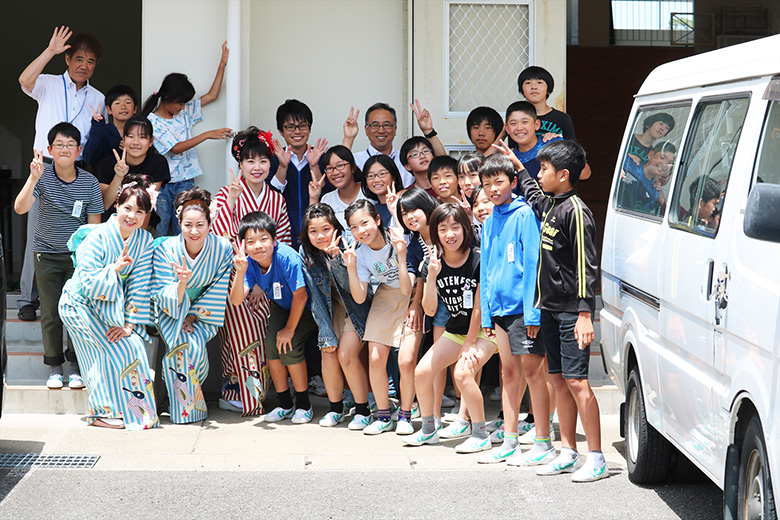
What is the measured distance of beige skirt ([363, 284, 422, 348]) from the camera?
5.55 meters

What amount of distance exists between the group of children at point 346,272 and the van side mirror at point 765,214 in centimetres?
153

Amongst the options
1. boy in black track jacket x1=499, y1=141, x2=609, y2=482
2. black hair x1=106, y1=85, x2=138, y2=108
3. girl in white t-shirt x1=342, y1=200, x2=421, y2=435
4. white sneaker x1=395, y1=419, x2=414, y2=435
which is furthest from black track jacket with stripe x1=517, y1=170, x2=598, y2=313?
black hair x1=106, y1=85, x2=138, y2=108

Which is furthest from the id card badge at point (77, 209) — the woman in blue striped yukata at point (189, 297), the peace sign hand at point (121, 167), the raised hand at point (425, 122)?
the raised hand at point (425, 122)

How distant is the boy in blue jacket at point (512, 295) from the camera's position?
472 cm

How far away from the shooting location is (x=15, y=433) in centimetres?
541

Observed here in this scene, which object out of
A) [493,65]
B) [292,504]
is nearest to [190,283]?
[292,504]

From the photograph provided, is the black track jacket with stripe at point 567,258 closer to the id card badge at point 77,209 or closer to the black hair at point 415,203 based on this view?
the black hair at point 415,203

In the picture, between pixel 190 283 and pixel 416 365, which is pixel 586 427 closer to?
pixel 416 365

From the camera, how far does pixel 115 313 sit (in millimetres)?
5488

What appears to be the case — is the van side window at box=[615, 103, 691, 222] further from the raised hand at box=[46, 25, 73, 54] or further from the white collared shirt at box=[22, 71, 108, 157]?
the raised hand at box=[46, 25, 73, 54]

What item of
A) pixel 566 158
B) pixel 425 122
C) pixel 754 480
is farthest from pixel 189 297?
pixel 754 480

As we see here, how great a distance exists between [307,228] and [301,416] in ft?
3.99

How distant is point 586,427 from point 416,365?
1327mm

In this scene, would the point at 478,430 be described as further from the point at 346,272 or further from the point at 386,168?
the point at 386,168
